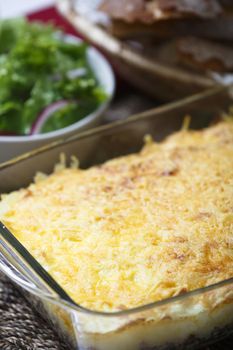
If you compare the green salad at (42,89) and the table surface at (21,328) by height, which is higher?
the green salad at (42,89)

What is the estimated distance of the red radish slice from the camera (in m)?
2.42

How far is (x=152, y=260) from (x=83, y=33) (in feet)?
4.86

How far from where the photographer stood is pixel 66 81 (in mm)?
2543

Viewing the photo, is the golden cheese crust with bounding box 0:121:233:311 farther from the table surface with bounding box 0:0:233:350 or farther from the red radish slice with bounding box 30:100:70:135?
the red radish slice with bounding box 30:100:70:135

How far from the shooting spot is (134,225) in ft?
5.55

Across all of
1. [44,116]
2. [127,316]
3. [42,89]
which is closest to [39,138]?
[44,116]

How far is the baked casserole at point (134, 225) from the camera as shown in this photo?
1.51 m

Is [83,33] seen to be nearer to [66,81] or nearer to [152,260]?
[66,81]

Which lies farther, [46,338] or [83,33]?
[83,33]

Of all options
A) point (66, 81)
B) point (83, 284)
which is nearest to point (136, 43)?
point (66, 81)

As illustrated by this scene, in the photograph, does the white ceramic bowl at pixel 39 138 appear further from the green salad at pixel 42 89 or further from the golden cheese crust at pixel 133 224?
the golden cheese crust at pixel 133 224

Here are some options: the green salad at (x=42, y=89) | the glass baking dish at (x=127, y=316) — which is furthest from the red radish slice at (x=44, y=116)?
the glass baking dish at (x=127, y=316)

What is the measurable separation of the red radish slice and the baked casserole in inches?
16.7

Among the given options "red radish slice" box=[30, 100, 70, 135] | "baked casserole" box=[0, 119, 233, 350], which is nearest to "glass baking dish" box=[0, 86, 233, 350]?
"baked casserole" box=[0, 119, 233, 350]
